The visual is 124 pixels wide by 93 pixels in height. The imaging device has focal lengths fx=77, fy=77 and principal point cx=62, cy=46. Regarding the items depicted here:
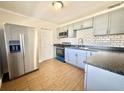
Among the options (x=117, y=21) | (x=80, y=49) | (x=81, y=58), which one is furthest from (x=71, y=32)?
(x=117, y=21)

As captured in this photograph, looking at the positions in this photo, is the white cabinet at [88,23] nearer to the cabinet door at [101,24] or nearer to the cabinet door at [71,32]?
the cabinet door at [101,24]

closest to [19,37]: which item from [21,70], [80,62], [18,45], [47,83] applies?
[18,45]

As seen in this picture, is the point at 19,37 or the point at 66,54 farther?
the point at 66,54

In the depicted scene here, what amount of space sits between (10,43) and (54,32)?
303 cm

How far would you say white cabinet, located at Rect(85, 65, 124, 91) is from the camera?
2.86 ft

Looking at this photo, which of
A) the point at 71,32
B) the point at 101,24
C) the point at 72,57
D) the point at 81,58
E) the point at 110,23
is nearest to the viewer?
the point at 110,23

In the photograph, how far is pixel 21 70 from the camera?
2568 mm

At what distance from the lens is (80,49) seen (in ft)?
10.2

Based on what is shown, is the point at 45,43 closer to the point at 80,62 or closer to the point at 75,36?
the point at 75,36

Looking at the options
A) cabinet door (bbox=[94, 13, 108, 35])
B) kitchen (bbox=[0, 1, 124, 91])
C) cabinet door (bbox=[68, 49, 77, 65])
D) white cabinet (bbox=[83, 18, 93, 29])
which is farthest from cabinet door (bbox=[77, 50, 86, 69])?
white cabinet (bbox=[83, 18, 93, 29])

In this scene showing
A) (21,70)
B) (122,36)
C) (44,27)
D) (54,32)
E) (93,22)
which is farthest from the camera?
(54,32)

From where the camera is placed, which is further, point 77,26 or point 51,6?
point 77,26

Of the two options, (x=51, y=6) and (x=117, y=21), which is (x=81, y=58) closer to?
(x=117, y=21)

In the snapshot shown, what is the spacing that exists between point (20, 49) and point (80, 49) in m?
2.20
